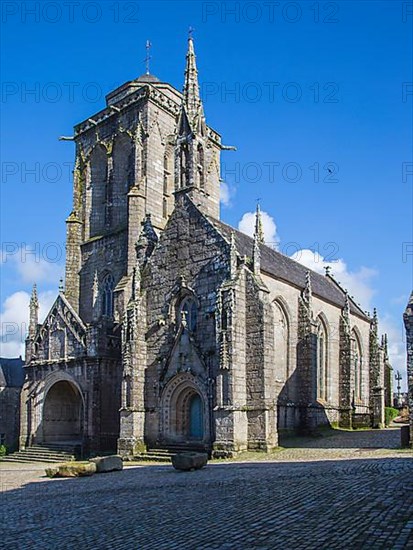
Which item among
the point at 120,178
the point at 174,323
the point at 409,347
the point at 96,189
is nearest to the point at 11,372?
the point at 96,189

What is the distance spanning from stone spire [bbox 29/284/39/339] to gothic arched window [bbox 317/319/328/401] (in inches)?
662

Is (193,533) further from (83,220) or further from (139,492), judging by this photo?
(83,220)

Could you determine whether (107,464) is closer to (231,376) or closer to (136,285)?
(231,376)

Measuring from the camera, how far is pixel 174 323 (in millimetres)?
27438

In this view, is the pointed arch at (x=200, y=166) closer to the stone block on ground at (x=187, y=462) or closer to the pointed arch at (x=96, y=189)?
the pointed arch at (x=96, y=189)

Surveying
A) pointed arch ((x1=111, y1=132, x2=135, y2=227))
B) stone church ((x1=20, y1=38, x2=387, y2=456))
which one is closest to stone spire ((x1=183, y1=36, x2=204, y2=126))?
stone church ((x1=20, y1=38, x2=387, y2=456))

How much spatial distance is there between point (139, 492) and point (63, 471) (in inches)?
242

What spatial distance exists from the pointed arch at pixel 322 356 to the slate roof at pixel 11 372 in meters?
21.7

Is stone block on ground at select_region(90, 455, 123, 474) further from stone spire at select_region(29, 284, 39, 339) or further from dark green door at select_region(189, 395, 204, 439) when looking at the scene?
stone spire at select_region(29, 284, 39, 339)

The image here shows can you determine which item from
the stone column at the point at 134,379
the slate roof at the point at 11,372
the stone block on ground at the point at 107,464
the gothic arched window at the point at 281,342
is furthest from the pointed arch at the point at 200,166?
the slate roof at the point at 11,372

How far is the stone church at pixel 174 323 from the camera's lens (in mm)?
24844

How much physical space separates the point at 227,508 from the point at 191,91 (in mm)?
23590

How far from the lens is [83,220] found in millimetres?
41531

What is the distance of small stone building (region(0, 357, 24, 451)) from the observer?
136ft
